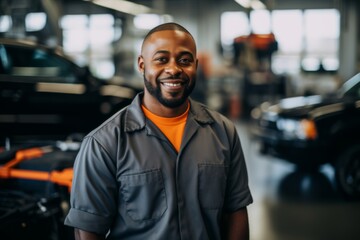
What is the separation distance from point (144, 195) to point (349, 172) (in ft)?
11.5

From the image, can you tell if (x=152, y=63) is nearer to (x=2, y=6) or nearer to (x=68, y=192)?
(x=68, y=192)

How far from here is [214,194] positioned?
1.55m

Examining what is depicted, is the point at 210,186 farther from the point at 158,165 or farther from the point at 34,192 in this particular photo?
the point at 34,192

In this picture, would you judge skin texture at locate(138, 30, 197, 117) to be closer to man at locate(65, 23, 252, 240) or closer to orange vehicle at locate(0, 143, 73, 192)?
man at locate(65, 23, 252, 240)

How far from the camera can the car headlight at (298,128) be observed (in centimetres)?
458

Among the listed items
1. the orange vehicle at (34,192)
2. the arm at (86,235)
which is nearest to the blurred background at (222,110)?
the orange vehicle at (34,192)

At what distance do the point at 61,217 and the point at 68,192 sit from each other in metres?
0.14

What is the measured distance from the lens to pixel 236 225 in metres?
1.67

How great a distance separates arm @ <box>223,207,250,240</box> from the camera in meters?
1.66

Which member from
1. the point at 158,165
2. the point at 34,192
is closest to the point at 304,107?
the point at 34,192

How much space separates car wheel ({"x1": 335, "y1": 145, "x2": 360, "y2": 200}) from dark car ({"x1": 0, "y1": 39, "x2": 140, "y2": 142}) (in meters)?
2.55

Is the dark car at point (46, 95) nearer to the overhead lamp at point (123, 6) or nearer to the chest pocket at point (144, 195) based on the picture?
the chest pocket at point (144, 195)

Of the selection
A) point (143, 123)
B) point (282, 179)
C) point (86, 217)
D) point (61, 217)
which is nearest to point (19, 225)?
point (61, 217)

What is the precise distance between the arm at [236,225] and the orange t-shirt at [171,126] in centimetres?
34
